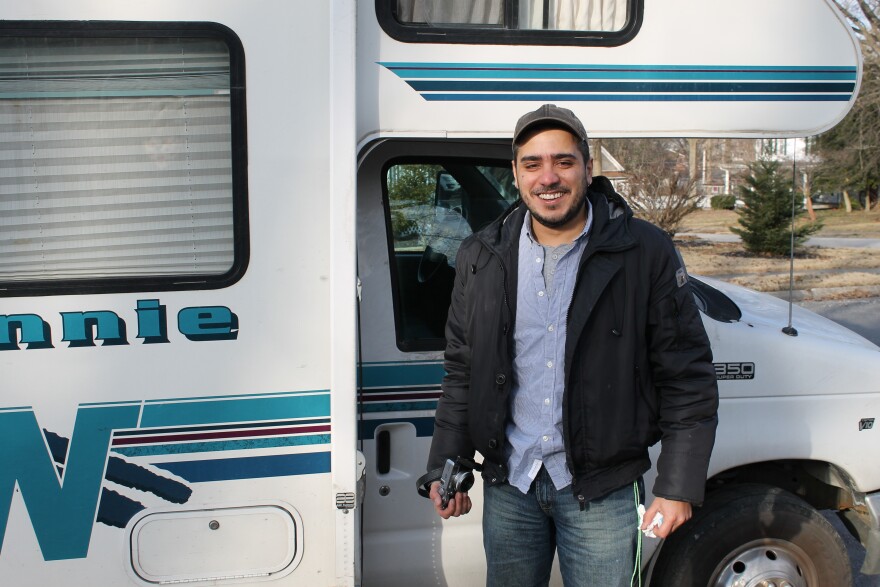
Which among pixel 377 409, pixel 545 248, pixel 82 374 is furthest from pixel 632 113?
pixel 82 374

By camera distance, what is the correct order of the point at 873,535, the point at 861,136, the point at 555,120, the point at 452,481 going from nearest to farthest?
the point at 555,120 → the point at 452,481 → the point at 873,535 → the point at 861,136

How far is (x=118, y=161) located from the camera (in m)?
2.51

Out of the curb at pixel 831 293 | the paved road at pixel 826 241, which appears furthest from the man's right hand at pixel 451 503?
the paved road at pixel 826 241

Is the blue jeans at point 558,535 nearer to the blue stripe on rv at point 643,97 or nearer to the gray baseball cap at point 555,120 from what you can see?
the gray baseball cap at point 555,120

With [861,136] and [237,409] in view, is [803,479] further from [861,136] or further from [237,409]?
[861,136]

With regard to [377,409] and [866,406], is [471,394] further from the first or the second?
[866,406]

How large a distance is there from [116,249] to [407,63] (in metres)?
1.06

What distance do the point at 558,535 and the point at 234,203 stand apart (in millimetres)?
1372

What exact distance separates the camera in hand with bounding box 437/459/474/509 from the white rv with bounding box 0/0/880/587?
31 cm

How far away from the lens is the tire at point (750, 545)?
3229mm

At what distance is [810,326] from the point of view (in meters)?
3.52

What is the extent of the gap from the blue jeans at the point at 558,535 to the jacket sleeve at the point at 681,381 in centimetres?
16

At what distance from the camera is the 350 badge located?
319cm

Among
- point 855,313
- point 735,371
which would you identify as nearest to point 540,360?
point 735,371
